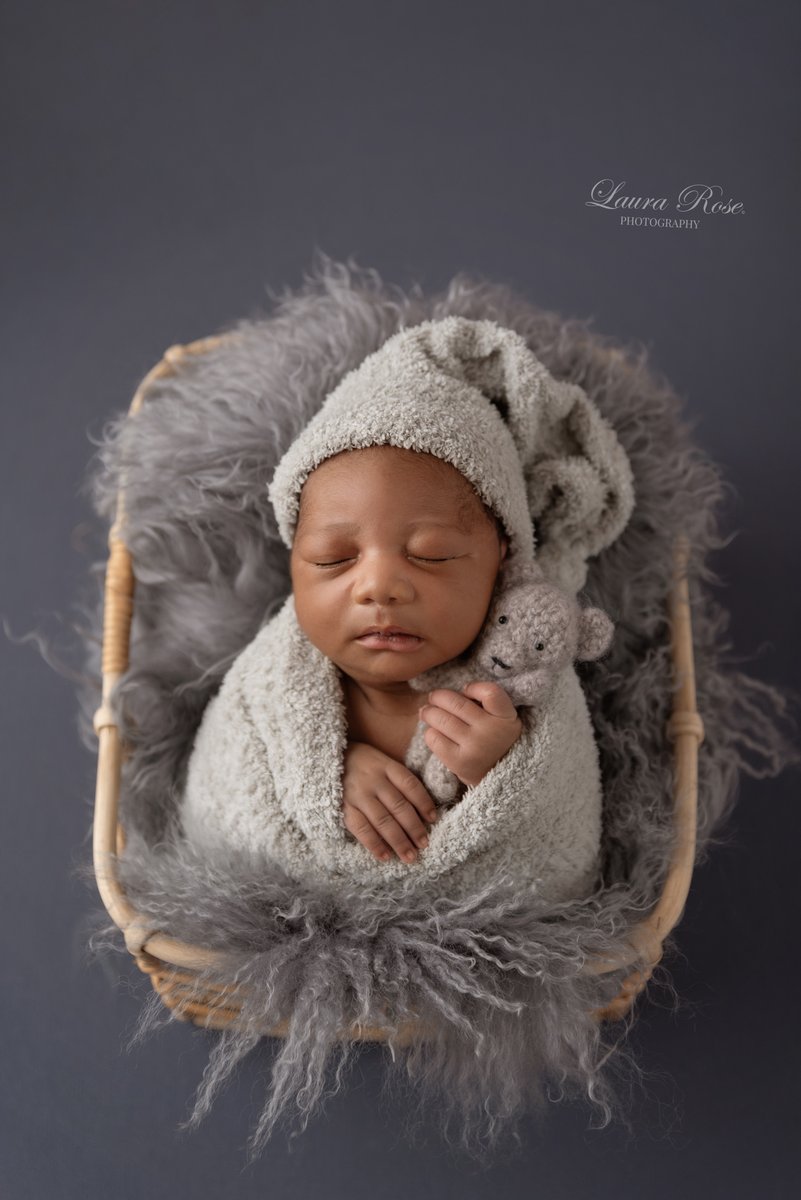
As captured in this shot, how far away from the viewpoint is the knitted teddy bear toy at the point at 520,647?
1318mm

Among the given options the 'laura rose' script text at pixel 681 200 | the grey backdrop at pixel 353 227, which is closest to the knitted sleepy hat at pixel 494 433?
the grey backdrop at pixel 353 227

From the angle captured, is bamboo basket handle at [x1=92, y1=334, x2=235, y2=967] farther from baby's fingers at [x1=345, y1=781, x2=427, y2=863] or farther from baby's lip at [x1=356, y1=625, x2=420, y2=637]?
baby's lip at [x1=356, y1=625, x2=420, y2=637]

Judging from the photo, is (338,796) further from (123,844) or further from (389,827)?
(123,844)

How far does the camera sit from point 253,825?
1.42 m

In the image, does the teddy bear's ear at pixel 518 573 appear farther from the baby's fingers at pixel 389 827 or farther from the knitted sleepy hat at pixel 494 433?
the baby's fingers at pixel 389 827

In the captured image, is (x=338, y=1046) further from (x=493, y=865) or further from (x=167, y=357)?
(x=167, y=357)

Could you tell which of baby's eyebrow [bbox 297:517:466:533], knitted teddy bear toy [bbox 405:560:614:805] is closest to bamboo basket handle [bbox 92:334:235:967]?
knitted teddy bear toy [bbox 405:560:614:805]

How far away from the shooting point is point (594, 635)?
1.36 metres

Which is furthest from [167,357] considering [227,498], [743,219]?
[743,219]

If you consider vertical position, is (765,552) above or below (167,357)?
below

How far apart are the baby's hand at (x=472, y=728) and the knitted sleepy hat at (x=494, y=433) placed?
0.19m

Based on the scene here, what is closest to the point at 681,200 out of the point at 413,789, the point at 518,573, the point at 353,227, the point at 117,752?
the point at 353,227

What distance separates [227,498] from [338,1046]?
741 millimetres

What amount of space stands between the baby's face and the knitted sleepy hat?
0.03m
